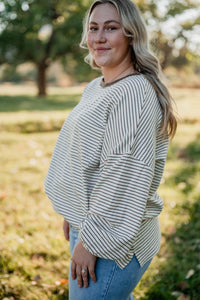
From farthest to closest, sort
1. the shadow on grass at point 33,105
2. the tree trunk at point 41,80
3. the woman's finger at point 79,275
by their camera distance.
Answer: the tree trunk at point 41,80 < the shadow on grass at point 33,105 < the woman's finger at point 79,275

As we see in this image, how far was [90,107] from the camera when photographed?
5.33ft

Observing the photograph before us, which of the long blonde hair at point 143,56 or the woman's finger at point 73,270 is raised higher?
the long blonde hair at point 143,56

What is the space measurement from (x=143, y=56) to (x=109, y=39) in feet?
0.65

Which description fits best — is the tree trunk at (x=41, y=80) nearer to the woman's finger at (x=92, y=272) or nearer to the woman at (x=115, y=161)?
the woman at (x=115, y=161)


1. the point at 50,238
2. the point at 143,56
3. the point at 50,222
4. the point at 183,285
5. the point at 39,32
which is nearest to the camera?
the point at 143,56

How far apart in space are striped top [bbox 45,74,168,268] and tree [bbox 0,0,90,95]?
1957 cm

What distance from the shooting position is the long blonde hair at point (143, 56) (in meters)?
1.61

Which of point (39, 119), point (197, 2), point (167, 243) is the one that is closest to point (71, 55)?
point (197, 2)

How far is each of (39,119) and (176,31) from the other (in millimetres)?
15908

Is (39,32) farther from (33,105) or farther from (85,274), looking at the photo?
(85,274)

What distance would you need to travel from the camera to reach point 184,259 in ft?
11.2

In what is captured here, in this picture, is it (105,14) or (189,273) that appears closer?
(105,14)

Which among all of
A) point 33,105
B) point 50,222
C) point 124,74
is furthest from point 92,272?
point 33,105

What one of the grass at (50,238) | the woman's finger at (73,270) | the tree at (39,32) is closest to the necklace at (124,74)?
the grass at (50,238)
